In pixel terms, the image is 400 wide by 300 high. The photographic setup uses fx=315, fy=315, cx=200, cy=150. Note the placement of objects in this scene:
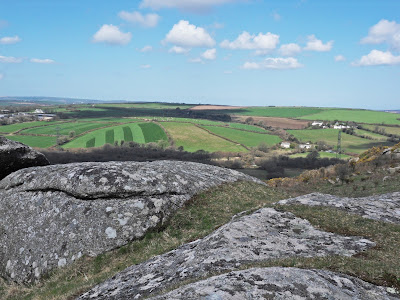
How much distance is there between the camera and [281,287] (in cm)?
626

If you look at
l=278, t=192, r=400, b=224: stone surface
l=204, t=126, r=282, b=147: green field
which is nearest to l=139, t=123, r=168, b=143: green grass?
l=204, t=126, r=282, b=147: green field

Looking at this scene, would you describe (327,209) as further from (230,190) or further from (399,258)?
(230,190)

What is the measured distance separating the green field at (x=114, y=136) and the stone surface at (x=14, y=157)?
80.7 meters

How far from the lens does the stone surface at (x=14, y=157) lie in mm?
20891

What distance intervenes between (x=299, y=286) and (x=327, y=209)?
9.05m

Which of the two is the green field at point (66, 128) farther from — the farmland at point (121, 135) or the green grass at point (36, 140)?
the green grass at point (36, 140)

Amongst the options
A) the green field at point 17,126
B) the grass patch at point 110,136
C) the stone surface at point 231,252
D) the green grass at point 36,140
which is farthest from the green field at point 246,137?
the stone surface at point 231,252

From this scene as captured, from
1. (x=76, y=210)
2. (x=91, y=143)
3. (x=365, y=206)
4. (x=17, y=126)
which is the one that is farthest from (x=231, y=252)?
(x=17, y=126)

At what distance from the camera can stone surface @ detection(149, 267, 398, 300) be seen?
19.5 ft

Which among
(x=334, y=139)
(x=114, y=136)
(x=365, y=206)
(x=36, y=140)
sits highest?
(x=365, y=206)

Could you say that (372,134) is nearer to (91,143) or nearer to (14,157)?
(91,143)

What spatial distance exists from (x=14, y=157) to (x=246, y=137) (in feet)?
341

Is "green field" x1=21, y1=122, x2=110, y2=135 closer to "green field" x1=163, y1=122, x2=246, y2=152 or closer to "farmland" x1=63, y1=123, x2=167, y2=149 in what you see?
"farmland" x1=63, y1=123, x2=167, y2=149

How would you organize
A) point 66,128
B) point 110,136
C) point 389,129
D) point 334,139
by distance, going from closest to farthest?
point 110,136, point 334,139, point 66,128, point 389,129
